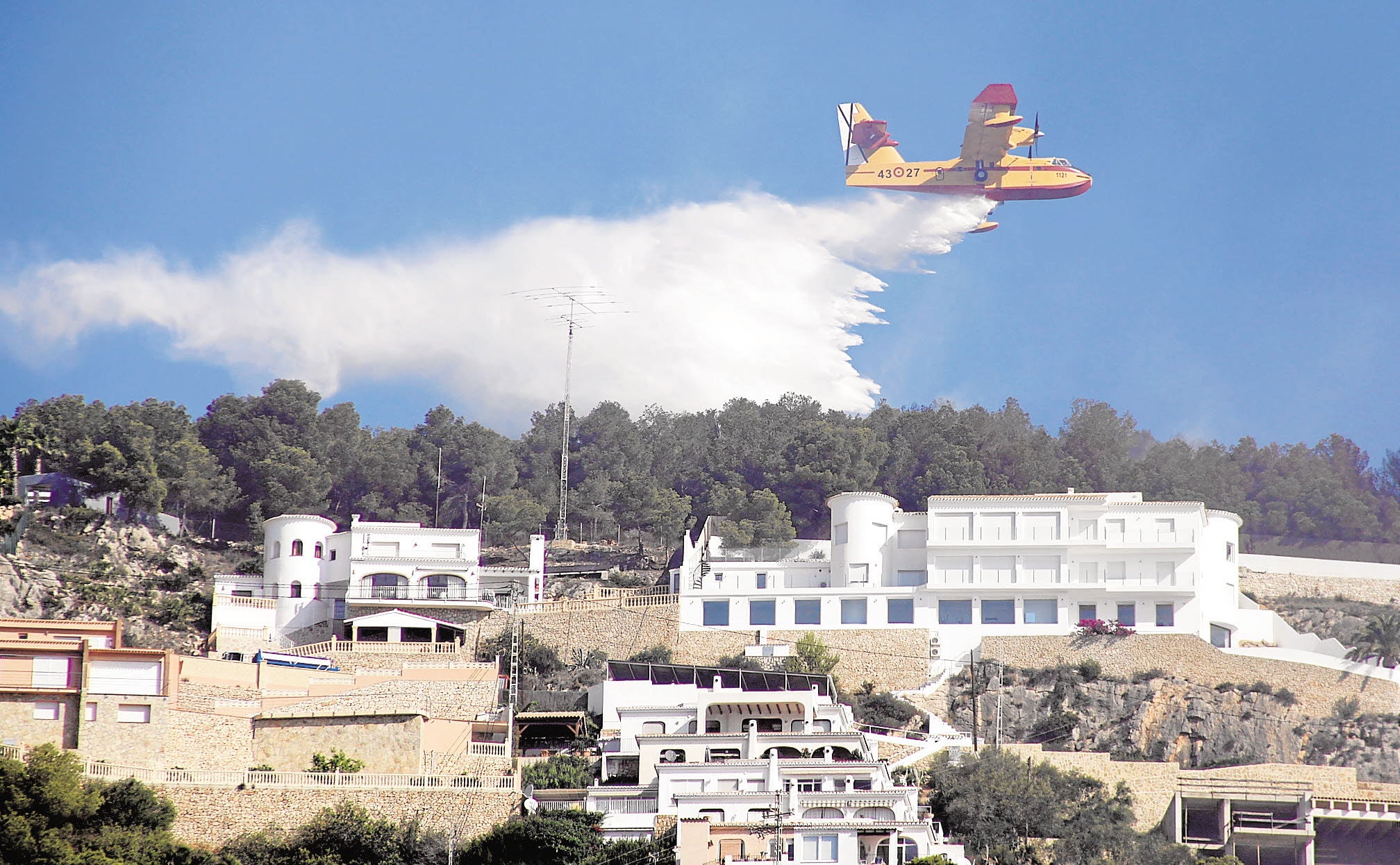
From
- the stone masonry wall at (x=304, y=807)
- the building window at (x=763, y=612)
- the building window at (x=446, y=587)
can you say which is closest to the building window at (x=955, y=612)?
the building window at (x=763, y=612)

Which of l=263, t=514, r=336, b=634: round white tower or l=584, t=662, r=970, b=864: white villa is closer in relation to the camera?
l=584, t=662, r=970, b=864: white villa

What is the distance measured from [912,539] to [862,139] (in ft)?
99.8

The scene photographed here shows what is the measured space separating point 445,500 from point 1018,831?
47.6 m

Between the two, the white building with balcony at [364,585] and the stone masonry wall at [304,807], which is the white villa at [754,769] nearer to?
the stone masonry wall at [304,807]

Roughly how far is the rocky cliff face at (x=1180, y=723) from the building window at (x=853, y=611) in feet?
17.1

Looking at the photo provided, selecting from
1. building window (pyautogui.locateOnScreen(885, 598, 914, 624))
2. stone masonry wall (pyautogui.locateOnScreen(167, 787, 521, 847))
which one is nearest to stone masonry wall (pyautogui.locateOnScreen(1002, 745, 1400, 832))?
building window (pyautogui.locateOnScreen(885, 598, 914, 624))

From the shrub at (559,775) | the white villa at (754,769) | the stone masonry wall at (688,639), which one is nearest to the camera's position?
the white villa at (754,769)

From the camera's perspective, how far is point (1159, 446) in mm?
93500

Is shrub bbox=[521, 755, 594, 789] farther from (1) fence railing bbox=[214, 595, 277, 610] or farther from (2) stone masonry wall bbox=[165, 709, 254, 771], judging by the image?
(1) fence railing bbox=[214, 595, 277, 610]

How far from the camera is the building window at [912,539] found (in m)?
70.3

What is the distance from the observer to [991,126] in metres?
86.0

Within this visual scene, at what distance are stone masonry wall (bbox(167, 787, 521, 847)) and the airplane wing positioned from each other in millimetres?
47363

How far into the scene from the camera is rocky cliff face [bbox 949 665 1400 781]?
60.3m

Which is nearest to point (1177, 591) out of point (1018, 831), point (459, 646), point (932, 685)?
point (932, 685)
